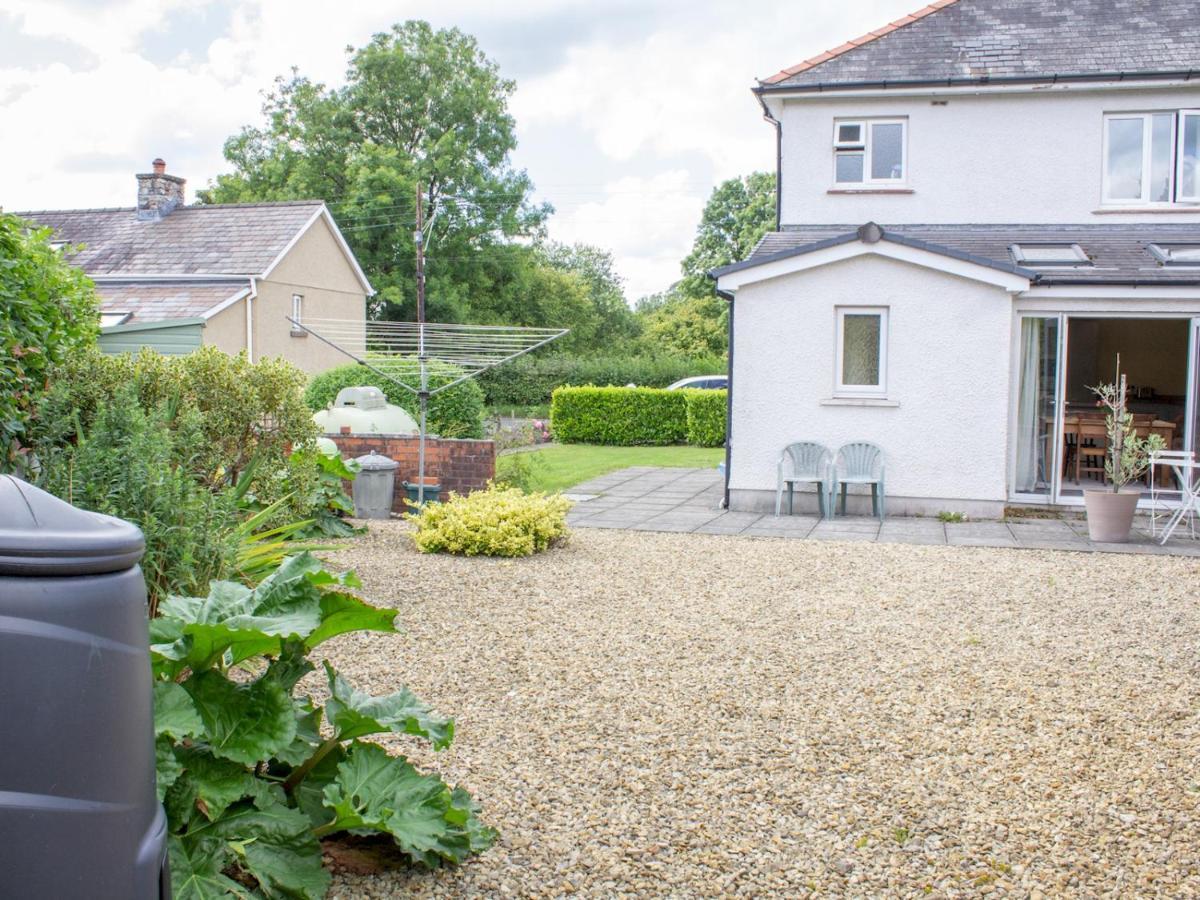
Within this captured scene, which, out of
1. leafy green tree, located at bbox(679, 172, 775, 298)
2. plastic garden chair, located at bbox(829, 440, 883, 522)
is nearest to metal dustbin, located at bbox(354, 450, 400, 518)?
plastic garden chair, located at bbox(829, 440, 883, 522)

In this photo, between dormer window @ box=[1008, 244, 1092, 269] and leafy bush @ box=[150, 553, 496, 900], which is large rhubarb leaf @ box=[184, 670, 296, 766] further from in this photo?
dormer window @ box=[1008, 244, 1092, 269]

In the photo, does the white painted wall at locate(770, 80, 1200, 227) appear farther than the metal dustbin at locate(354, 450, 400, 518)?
Yes

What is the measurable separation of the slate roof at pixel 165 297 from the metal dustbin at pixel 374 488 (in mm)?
16016

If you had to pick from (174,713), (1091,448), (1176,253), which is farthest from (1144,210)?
(174,713)

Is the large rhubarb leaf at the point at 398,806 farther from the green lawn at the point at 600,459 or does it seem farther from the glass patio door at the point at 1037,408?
the green lawn at the point at 600,459

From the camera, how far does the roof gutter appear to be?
14102 millimetres

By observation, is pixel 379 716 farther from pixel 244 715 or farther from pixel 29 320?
pixel 29 320

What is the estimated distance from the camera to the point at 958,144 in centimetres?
1476

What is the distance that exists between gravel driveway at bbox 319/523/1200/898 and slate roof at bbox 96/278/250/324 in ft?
65.2

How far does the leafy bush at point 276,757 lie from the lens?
2.93m

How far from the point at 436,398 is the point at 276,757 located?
1235 cm

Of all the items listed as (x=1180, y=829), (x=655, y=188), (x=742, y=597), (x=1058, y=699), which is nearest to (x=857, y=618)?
(x=742, y=597)

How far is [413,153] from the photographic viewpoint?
48.8 meters

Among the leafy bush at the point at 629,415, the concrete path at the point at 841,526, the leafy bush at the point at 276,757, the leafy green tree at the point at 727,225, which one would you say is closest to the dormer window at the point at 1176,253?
the concrete path at the point at 841,526
